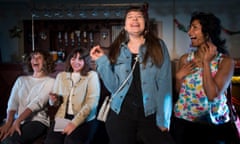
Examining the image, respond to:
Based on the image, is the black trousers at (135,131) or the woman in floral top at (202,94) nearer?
the black trousers at (135,131)

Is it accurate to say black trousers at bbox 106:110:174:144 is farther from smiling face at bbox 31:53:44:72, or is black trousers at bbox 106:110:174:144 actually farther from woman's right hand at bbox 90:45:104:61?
smiling face at bbox 31:53:44:72

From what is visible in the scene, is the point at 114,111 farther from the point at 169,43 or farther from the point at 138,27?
the point at 169,43

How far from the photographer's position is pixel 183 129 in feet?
5.79

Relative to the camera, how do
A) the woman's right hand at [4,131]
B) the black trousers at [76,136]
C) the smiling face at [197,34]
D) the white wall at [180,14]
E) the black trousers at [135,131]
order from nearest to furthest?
the black trousers at [135,131] < the smiling face at [197,34] < the black trousers at [76,136] < the woman's right hand at [4,131] < the white wall at [180,14]

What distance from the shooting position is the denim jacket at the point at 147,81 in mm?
1518

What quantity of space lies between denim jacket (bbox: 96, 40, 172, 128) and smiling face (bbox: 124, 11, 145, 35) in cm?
10

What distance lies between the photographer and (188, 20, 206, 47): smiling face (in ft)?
5.80

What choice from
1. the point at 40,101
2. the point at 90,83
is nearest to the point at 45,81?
the point at 40,101

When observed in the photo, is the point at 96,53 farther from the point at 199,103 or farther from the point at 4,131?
the point at 4,131

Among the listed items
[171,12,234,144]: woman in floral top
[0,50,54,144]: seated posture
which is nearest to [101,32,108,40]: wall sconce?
[0,50,54,144]: seated posture

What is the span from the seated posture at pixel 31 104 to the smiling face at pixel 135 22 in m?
1.01

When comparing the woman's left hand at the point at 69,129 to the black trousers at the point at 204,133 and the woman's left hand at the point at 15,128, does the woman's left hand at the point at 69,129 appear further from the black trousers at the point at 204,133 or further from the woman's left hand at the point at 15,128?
the black trousers at the point at 204,133

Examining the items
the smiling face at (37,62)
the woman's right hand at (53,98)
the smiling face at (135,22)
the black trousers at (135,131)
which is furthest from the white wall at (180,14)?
the black trousers at (135,131)

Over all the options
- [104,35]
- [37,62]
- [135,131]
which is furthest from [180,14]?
[135,131]
